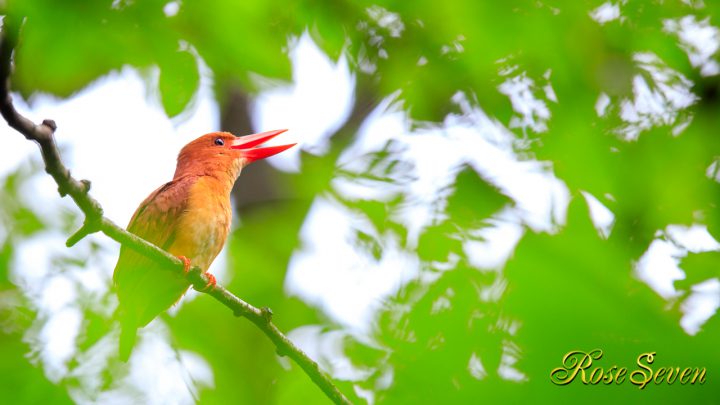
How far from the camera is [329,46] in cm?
265

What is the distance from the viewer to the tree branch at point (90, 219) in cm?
173

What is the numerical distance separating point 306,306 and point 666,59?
1.51m

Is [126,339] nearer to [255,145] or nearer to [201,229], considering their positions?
[201,229]

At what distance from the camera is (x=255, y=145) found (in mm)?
5246

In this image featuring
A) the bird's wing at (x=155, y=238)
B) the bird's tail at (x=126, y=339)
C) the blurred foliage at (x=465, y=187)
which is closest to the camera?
the blurred foliage at (x=465, y=187)

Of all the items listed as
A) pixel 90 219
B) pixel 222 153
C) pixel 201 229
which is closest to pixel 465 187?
pixel 90 219

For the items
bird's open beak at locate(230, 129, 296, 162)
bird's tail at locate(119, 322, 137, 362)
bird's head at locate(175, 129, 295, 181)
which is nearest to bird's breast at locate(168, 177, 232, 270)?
bird's head at locate(175, 129, 295, 181)

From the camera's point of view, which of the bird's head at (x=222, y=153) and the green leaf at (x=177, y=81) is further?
the bird's head at (x=222, y=153)

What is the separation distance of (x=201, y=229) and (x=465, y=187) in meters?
1.89

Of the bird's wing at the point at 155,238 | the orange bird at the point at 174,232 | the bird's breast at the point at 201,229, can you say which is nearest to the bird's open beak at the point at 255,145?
the orange bird at the point at 174,232

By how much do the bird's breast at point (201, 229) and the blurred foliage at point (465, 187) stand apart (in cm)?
56

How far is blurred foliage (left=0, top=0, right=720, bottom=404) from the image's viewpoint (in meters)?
1.23

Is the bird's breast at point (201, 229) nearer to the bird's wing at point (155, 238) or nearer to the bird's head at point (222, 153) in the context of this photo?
the bird's wing at point (155, 238)

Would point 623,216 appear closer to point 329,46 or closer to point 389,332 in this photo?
point 389,332
